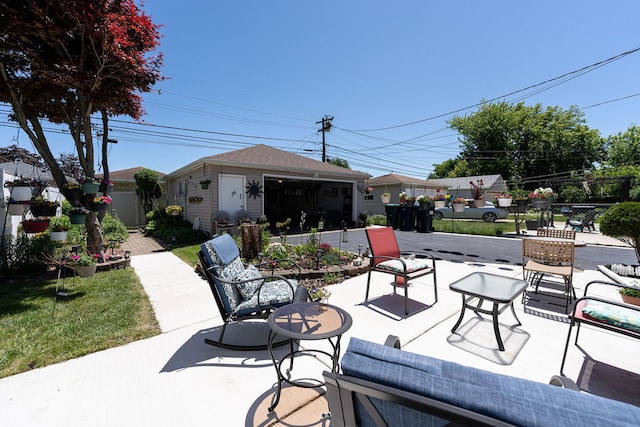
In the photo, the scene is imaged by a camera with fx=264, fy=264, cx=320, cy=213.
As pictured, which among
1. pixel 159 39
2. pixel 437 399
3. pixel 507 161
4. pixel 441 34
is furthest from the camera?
pixel 507 161

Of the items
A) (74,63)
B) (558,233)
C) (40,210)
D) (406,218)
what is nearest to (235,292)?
(40,210)

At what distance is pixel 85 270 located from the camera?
5.32 meters

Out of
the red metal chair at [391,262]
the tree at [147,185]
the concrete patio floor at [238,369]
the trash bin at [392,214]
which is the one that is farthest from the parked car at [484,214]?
the tree at [147,185]

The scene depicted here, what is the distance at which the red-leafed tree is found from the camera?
173 inches

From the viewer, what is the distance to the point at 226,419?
1.89m

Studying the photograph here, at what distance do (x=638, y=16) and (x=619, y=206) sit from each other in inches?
370

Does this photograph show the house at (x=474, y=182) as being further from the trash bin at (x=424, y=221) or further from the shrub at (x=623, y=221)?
the shrub at (x=623, y=221)

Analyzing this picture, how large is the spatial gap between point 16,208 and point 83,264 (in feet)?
5.12

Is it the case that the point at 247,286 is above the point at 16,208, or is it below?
below

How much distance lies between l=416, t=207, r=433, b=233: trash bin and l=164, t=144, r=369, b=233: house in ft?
10.8

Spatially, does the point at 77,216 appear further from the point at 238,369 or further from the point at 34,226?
the point at 238,369

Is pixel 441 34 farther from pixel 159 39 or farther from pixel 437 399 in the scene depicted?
pixel 437 399

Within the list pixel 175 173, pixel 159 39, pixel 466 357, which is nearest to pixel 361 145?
pixel 175 173

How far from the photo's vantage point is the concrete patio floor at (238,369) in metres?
1.95
